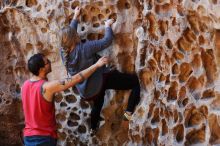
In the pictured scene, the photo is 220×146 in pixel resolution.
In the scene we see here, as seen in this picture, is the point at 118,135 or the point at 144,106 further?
the point at 118,135

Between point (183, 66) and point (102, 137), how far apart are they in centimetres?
123

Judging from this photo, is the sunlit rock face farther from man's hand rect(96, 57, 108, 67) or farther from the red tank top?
the red tank top

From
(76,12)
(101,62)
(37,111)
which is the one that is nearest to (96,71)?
(101,62)

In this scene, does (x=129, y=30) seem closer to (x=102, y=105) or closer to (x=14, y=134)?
(x=102, y=105)

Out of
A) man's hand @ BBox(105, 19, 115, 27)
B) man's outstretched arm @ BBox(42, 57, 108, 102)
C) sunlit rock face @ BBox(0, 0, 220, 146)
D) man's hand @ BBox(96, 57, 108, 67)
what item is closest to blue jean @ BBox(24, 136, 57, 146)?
man's outstretched arm @ BBox(42, 57, 108, 102)

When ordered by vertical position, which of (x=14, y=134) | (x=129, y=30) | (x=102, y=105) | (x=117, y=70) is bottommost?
(x=14, y=134)

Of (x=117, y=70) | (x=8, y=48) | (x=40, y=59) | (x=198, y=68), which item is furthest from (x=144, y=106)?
(x=8, y=48)

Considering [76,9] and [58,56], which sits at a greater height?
[76,9]

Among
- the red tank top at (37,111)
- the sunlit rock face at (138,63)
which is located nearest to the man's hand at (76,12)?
the sunlit rock face at (138,63)

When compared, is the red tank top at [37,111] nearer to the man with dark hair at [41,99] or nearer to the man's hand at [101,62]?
the man with dark hair at [41,99]

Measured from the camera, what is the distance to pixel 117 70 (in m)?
4.54

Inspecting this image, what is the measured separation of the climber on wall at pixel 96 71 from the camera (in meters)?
4.28

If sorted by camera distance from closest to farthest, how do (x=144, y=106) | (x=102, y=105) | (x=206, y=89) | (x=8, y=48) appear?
(x=206, y=89)
(x=144, y=106)
(x=102, y=105)
(x=8, y=48)

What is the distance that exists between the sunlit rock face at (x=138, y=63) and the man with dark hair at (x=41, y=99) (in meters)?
0.62
